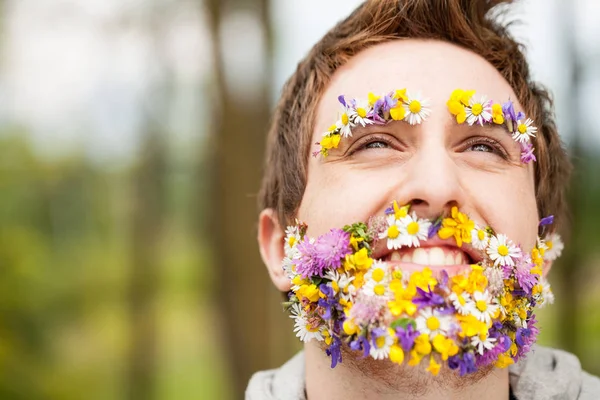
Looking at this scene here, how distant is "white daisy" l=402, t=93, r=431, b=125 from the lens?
2500mm

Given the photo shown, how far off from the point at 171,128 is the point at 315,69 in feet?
30.8

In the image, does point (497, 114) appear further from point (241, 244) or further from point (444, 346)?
point (241, 244)

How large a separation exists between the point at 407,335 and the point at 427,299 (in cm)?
15

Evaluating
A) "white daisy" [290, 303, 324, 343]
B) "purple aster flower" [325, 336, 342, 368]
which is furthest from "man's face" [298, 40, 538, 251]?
"purple aster flower" [325, 336, 342, 368]

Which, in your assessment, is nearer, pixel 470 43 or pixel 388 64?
pixel 388 64

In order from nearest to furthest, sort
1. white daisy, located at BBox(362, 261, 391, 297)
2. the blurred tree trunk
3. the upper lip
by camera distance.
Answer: white daisy, located at BBox(362, 261, 391, 297), the upper lip, the blurred tree trunk

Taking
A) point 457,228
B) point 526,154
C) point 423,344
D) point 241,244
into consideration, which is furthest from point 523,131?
point 241,244

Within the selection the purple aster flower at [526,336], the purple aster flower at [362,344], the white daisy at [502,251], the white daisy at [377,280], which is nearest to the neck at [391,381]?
the purple aster flower at [526,336]

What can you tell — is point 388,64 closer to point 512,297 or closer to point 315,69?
point 315,69

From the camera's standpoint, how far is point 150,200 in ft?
41.6

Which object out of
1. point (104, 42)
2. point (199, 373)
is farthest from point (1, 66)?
point (199, 373)

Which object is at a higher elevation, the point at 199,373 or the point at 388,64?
the point at 388,64

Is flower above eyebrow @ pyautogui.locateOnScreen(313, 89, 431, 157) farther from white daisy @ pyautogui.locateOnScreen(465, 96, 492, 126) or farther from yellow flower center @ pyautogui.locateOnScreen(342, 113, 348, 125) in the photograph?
white daisy @ pyautogui.locateOnScreen(465, 96, 492, 126)

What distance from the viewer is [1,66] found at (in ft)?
35.1
